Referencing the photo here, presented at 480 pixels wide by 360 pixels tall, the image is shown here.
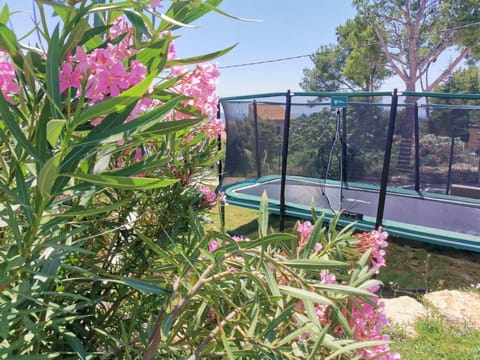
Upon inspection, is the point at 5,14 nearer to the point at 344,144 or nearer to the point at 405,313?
the point at 405,313

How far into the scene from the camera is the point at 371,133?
4.22 m

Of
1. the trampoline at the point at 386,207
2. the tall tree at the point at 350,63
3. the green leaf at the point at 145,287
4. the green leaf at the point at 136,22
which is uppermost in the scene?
the tall tree at the point at 350,63

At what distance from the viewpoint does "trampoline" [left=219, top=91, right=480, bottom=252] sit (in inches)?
158

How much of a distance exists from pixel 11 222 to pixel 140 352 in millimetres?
303

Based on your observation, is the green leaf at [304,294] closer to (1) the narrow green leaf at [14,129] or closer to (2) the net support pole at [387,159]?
(1) the narrow green leaf at [14,129]

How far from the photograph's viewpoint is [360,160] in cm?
446

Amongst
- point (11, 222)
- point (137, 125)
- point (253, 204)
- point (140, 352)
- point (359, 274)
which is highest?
point (137, 125)

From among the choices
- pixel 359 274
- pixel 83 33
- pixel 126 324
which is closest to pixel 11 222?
pixel 83 33

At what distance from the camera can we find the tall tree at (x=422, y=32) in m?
12.1

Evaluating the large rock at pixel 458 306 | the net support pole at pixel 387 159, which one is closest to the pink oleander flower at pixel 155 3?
the large rock at pixel 458 306

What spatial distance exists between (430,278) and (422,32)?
1216 cm

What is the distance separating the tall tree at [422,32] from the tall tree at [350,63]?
0.39 m

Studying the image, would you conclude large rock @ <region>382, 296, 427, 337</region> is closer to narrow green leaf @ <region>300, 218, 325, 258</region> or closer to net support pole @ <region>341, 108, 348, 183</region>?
narrow green leaf @ <region>300, 218, 325, 258</region>

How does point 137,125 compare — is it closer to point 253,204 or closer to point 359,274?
point 359,274
